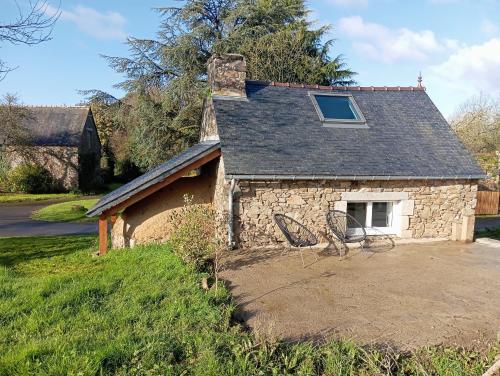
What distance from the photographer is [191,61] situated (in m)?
20.9

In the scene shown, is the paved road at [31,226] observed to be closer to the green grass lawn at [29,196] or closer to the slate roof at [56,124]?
the green grass lawn at [29,196]

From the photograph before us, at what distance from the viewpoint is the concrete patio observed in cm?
492

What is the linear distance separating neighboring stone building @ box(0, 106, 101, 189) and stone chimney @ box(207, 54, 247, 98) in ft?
66.2

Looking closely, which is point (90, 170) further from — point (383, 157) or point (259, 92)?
point (383, 157)

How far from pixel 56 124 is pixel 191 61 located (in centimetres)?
1406

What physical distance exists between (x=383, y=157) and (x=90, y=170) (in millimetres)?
25338

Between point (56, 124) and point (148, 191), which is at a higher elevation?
point (56, 124)

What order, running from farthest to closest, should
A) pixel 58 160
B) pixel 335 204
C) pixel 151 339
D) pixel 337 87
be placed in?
pixel 58 160
pixel 337 87
pixel 335 204
pixel 151 339

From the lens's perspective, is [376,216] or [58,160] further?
[58,160]

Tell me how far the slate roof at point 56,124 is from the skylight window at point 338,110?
21.7 m

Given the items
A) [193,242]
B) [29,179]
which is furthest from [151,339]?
[29,179]

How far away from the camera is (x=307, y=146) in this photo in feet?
33.0

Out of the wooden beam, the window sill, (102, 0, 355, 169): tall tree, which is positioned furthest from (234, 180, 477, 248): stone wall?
(102, 0, 355, 169): tall tree

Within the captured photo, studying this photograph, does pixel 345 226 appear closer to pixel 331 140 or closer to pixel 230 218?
pixel 331 140
